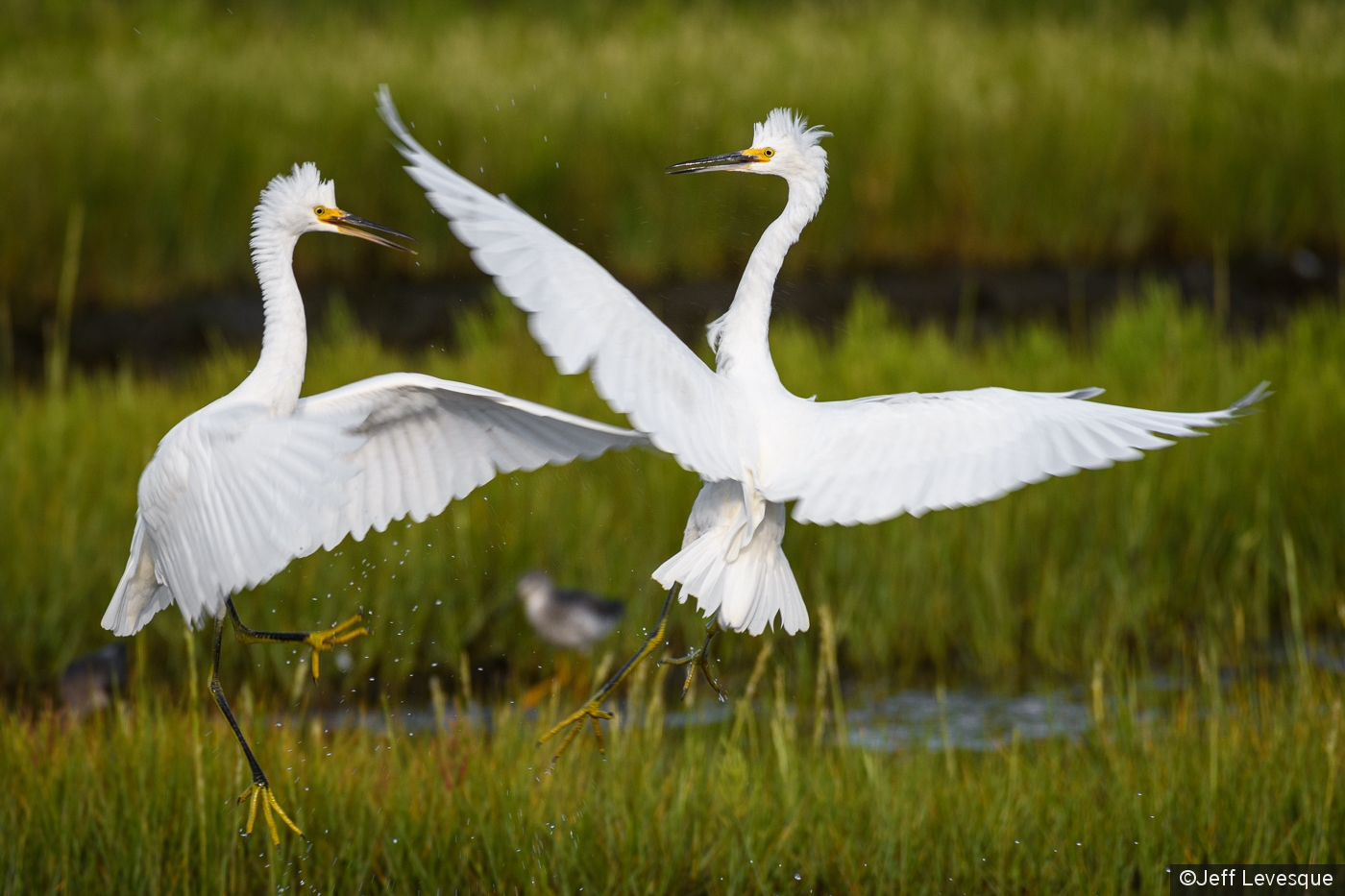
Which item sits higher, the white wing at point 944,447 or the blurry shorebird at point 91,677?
the white wing at point 944,447

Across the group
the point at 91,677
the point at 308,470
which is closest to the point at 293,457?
the point at 308,470

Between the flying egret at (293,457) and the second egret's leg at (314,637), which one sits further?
the second egret's leg at (314,637)

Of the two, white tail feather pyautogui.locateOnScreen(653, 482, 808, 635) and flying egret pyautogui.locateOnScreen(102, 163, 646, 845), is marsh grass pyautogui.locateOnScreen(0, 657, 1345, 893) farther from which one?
white tail feather pyautogui.locateOnScreen(653, 482, 808, 635)

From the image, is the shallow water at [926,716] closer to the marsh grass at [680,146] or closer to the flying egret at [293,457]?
the flying egret at [293,457]

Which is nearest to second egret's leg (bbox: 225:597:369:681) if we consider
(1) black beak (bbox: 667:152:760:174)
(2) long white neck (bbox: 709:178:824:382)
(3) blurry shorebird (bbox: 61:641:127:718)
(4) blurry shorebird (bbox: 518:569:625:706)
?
(2) long white neck (bbox: 709:178:824:382)

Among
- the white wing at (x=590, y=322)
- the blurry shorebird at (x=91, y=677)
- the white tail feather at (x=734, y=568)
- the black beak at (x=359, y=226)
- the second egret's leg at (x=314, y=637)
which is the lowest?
the blurry shorebird at (x=91, y=677)

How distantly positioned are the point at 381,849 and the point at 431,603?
1.53 meters

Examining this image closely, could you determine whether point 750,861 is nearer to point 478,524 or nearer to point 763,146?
point 763,146

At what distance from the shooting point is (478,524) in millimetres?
4605

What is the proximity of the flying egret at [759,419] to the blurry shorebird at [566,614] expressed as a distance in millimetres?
2222

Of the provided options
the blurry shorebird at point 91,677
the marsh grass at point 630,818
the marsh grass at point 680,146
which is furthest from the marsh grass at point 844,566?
the marsh grass at point 680,146

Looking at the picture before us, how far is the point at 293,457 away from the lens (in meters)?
1.69

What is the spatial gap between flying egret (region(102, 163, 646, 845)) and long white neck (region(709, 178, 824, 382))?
0.53ft

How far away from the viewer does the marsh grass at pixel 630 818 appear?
279 cm
